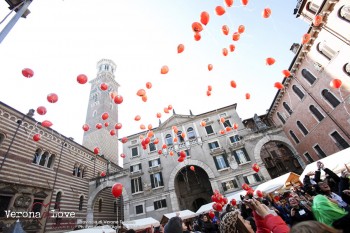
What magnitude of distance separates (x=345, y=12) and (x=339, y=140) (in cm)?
1119

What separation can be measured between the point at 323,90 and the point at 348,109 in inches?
109

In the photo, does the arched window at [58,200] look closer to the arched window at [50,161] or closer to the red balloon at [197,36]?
the arched window at [50,161]

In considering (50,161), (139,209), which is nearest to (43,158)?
(50,161)

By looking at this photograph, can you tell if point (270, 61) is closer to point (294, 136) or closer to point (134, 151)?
point (294, 136)

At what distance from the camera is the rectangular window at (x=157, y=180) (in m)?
23.4

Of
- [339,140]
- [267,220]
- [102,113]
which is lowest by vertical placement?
[267,220]

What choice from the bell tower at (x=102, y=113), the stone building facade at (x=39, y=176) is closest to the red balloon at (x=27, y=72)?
the stone building facade at (x=39, y=176)

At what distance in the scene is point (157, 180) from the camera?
23.8m

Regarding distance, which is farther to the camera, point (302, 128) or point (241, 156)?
point (241, 156)

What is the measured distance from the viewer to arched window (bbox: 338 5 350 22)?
527 inches

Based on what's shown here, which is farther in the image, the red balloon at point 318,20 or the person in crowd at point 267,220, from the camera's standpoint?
the red balloon at point 318,20

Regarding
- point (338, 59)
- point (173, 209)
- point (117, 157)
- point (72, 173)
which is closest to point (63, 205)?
point (72, 173)

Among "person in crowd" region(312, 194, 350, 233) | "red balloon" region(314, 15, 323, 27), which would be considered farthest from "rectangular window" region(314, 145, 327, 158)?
"person in crowd" region(312, 194, 350, 233)

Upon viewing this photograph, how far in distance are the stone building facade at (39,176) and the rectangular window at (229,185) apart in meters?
16.6
